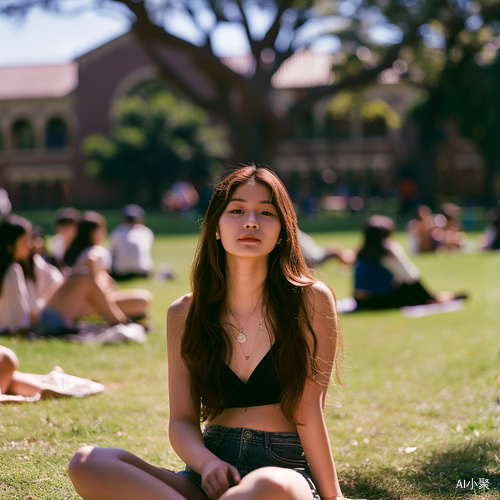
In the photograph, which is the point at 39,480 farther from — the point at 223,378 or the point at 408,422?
the point at 408,422

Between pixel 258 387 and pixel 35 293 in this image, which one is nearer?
pixel 258 387

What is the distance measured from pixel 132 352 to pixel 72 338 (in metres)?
0.68

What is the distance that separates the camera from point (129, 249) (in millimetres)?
11891

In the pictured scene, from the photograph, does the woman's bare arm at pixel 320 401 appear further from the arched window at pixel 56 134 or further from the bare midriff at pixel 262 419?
the arched window at pixel 56 134

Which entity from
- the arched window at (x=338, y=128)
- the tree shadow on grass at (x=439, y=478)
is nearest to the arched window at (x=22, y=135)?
the arched window at (x=338, y=128)

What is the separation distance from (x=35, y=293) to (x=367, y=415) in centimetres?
372

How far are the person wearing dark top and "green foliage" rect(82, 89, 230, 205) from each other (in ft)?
119

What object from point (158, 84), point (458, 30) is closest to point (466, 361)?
point (458, 30)

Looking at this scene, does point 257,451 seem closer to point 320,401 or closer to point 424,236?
point 320,401

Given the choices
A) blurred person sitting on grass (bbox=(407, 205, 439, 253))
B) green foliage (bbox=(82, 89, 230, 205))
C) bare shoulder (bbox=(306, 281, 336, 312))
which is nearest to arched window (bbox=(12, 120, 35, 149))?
green foliage (bbox=(82, 89, 230, 205))

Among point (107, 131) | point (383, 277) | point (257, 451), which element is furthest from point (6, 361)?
point (107, 131)

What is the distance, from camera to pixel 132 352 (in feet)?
20.7

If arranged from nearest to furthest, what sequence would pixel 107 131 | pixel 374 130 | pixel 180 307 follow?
1. pixel 180 307
2. pixel 107 131
3. pixel 374 130

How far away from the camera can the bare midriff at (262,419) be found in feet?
A: 8.68
